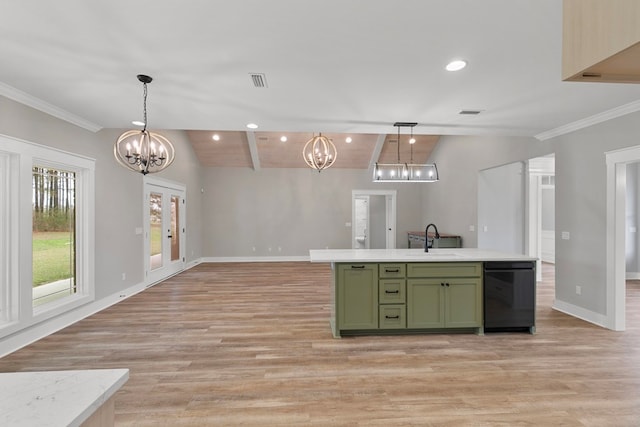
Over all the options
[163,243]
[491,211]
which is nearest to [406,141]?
[491,211]

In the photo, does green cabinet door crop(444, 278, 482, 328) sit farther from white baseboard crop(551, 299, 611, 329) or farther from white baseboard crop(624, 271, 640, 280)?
white baseboard crop(624, 271, 640, 280)

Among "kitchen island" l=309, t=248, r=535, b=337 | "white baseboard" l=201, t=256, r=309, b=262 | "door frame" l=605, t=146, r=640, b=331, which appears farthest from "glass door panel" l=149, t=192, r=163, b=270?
"door frame" l=605, t=146, r=640, b=331

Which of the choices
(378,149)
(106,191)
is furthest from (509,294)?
(106,191)

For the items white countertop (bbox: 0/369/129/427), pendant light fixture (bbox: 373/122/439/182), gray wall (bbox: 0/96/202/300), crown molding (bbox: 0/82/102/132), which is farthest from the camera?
pendant light fixture (bbox: 373/122/439/182)

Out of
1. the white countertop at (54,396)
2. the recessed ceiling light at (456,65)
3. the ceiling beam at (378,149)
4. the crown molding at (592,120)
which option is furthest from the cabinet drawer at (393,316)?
the ceiling beam at (378,149)

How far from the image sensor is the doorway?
30.2 ft

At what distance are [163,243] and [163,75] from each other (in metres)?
4.71

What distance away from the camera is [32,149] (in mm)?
3357

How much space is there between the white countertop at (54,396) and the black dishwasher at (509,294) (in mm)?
3648

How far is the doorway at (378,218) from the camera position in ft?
30.2

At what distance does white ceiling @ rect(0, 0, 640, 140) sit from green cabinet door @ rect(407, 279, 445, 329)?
2.00 meters

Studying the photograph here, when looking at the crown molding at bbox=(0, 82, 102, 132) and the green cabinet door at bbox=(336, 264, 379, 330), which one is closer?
the crown molding at bbox=(0, 82, 102, 132)

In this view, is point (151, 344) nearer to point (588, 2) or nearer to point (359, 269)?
point (359, 269)

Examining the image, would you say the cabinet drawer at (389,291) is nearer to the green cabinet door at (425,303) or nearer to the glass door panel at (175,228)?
the green cabinet door at (425,303)
